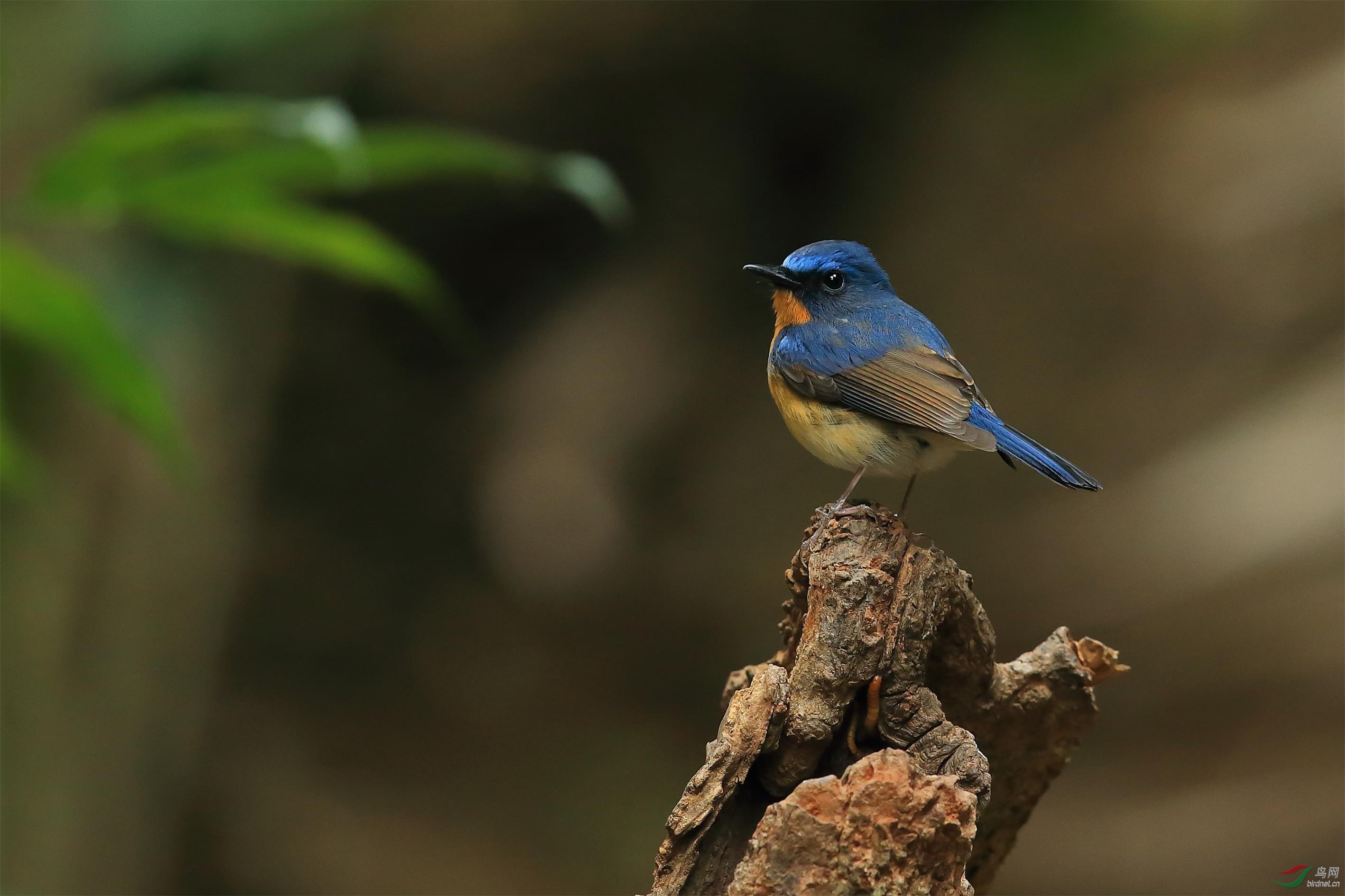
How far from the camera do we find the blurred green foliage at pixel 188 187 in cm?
285

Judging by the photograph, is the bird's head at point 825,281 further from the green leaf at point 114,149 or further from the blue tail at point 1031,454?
the green leaf at point 114,149

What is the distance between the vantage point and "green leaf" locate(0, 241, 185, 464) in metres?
2.79

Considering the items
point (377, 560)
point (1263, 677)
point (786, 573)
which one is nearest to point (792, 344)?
point (786, 573)

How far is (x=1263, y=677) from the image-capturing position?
6859 millimetres

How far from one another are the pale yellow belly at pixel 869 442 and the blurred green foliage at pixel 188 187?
3.59ft

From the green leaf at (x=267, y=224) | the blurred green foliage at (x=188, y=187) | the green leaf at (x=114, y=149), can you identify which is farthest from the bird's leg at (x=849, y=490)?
the green leaf at (x=114, y=149)

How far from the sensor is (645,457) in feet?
28.1

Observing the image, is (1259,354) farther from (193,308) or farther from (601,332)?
(193,308)

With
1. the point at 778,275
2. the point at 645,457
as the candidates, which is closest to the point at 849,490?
the point at 778,275

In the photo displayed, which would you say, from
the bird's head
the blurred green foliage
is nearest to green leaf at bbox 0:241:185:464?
the blurred green foliage

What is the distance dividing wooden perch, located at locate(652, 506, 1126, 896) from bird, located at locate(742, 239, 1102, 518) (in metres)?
0.65

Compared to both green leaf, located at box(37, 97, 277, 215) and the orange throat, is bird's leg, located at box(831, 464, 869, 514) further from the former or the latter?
green leaf, located at box(37, 97, 277, 215)

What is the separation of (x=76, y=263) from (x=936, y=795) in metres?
4.24

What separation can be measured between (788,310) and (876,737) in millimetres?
2053
